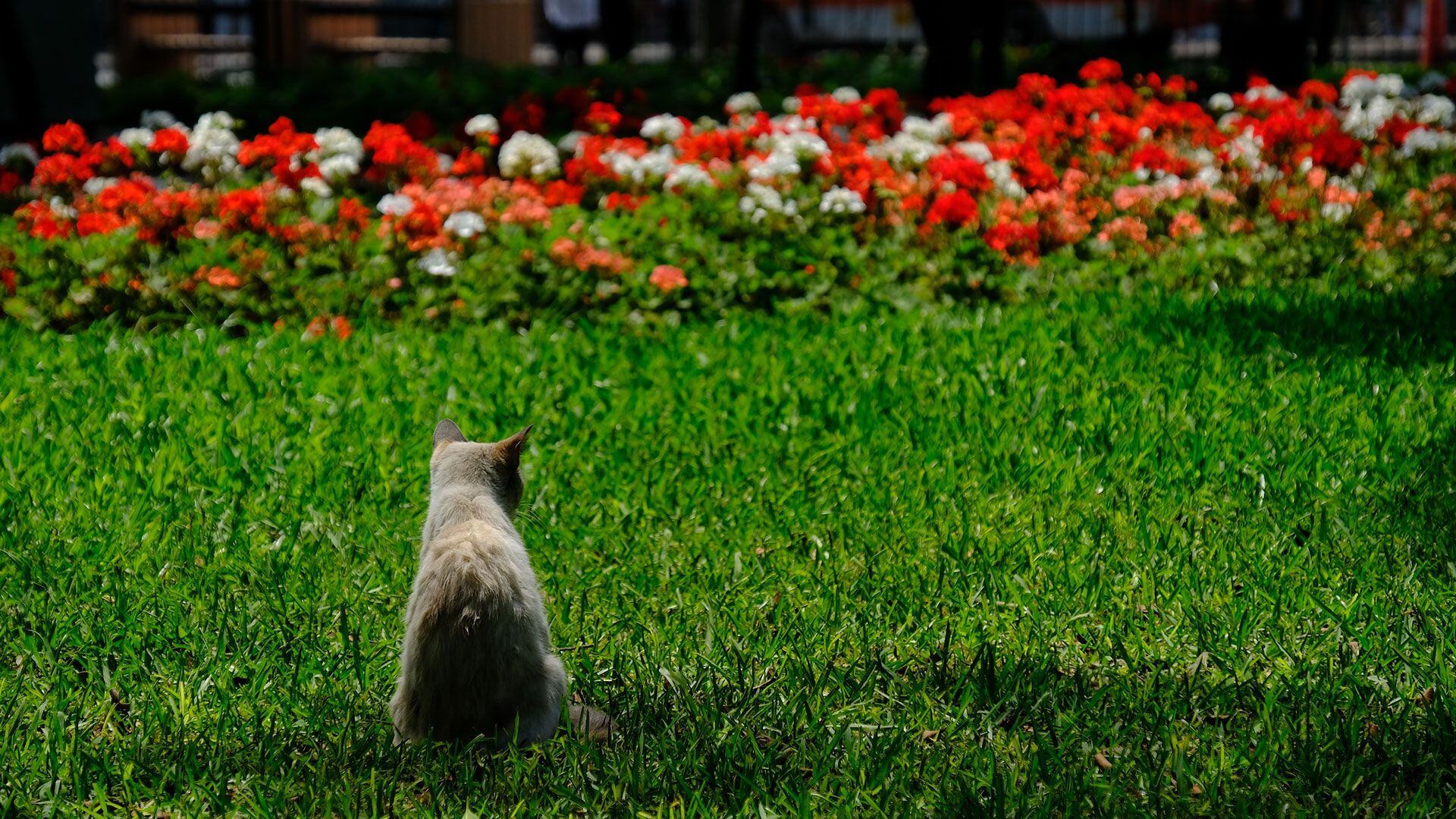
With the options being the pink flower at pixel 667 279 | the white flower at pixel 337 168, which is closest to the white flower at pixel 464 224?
the pink flower at pixel 667 279

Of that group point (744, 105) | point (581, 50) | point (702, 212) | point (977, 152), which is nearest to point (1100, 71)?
point (977, 152)

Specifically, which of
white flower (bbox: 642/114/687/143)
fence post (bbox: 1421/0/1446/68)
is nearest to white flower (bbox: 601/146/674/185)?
white flower (bbox: 642/114/687/143)

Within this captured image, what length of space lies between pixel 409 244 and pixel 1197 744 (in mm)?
4297

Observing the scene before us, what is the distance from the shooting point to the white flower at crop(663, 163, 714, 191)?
7.12m

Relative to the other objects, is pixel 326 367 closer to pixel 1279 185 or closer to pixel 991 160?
pixel 991 160

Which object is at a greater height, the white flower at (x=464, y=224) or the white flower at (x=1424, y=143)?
the white flower at (x=1424, y=143)

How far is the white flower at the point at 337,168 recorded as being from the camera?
7133 mm

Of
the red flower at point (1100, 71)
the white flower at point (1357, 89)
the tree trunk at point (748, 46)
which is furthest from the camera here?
the tree trunk at point (748, 46)

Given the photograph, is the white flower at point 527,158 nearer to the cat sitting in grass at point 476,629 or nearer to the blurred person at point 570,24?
the cat sitting in grass at point 476,629

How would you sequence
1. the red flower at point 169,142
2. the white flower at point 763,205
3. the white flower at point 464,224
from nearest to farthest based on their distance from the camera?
the white flower at point 464,224, the white flower at point 763,205, the red flower at point 169,142

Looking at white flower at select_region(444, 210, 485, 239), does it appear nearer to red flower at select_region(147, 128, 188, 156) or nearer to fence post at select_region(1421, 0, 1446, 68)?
red flower at select_region(147, 128, 188, 156)

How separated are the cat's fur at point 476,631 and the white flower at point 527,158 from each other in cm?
483

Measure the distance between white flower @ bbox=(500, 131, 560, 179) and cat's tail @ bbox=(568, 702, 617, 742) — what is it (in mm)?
4861

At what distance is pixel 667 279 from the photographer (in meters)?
6.05
